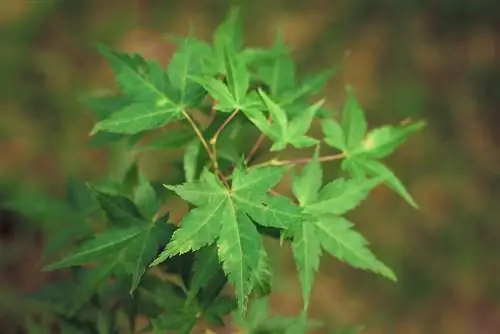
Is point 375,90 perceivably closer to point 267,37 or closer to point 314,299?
point 267,37

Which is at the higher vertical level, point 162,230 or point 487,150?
point 162,230

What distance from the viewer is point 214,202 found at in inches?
49.8

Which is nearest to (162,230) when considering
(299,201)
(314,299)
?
(299,201)

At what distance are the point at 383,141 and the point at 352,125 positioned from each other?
0.21 feet

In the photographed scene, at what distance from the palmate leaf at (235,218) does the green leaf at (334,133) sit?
0.29 meters

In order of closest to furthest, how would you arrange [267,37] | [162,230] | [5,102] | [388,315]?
[162,230], [388,315], [5,102], [267,37]

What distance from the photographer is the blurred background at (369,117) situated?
2826 millimetres

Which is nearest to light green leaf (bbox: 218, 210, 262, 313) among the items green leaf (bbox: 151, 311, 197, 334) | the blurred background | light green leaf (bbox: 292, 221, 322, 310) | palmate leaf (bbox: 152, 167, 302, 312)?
palmate leaf (bbox: 152, 167, 302, 312)

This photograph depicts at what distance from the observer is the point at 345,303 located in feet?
9.25

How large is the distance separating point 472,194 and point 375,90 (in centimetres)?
52

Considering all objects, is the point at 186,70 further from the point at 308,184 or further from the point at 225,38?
the point at 308,184

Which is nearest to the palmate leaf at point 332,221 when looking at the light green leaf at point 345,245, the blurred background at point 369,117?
the light green leaf at point 345,245

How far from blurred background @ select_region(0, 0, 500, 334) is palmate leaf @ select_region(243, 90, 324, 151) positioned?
1.43 meters

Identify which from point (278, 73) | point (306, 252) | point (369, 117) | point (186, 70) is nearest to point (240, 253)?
point (306, 252)
